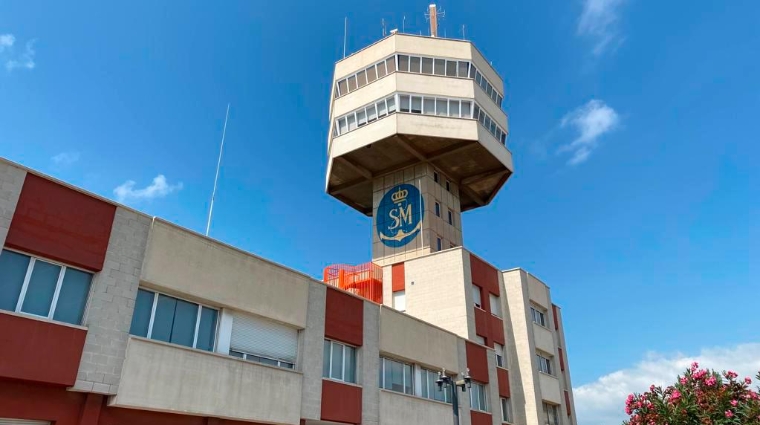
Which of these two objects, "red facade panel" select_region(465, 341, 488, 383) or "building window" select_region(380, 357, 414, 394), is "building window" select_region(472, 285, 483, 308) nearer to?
"red facade panel" select_region(465, 341, 488, 383)

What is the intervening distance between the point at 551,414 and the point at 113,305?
3029cm

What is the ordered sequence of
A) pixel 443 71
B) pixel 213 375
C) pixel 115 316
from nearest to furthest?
1. pixel 115 316
2. pixel 213 375
3. pixel 443 71

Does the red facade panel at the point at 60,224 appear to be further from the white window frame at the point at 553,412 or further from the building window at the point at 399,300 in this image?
the white window frame at the point at 553,412

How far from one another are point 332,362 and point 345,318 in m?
1.90

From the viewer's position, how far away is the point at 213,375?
1675 cm

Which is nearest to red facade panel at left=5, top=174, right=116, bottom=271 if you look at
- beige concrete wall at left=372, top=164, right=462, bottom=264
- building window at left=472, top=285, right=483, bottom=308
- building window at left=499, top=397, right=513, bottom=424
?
building window at left=472, top=285, right=483, bottom=308

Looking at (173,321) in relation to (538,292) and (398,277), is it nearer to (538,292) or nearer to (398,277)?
(398,277)

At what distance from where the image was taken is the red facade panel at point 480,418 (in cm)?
2794

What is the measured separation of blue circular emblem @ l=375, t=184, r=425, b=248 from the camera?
4147 cm

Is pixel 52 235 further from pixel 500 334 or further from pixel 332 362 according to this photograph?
pixel 500 334

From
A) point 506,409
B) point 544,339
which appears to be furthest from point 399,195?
point 506,409

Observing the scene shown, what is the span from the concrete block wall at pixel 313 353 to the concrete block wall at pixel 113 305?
691 cm

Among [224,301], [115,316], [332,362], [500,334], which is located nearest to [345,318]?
[332,362]

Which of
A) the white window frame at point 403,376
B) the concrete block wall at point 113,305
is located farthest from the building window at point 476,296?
the concrete block wall at point 113,305
